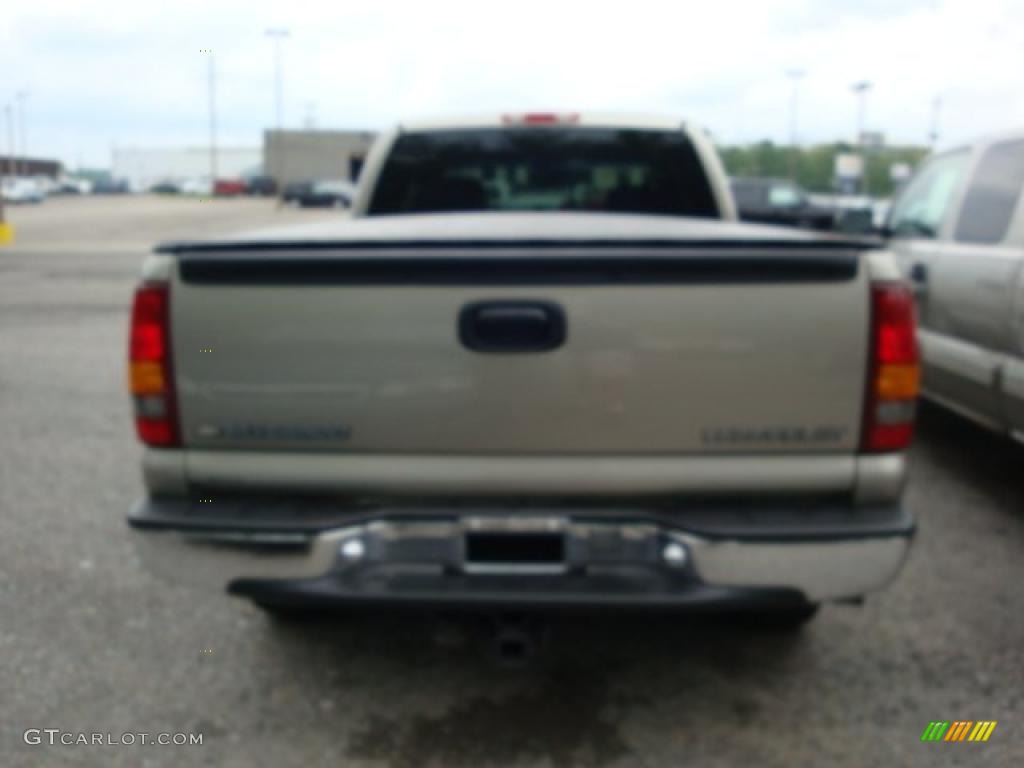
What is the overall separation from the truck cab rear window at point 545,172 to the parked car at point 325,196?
163ft

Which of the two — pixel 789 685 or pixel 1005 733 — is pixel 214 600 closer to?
pixel 789 685

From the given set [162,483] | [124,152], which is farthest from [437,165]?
[124,152]

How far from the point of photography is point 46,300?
1515 centimetres

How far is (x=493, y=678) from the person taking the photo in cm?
356

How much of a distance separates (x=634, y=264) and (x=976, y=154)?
13.3 ft

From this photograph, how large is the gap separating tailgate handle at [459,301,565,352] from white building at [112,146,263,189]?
→ 110m

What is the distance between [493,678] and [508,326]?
136cm

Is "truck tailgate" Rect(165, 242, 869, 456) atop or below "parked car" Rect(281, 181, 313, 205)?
below

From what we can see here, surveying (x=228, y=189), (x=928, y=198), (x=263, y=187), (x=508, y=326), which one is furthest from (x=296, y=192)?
(x=508, y=326)

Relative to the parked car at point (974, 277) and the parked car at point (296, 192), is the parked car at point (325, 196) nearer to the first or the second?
the parked car at point (296, 192)

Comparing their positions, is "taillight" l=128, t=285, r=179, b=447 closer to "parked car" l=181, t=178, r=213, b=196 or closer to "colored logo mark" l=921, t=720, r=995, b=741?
"colored logo mark" l=921, t=720, r=995, b=741

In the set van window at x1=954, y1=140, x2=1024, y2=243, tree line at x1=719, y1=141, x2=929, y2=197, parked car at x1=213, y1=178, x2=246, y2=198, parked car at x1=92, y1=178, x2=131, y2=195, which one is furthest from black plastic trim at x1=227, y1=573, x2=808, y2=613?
parked car at x1=92, y1=178, x2=131, y2=195

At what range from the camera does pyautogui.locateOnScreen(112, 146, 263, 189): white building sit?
11069cm

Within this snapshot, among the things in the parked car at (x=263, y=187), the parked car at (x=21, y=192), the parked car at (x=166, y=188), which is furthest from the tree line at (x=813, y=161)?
the parked car at (x=21, y=192)
